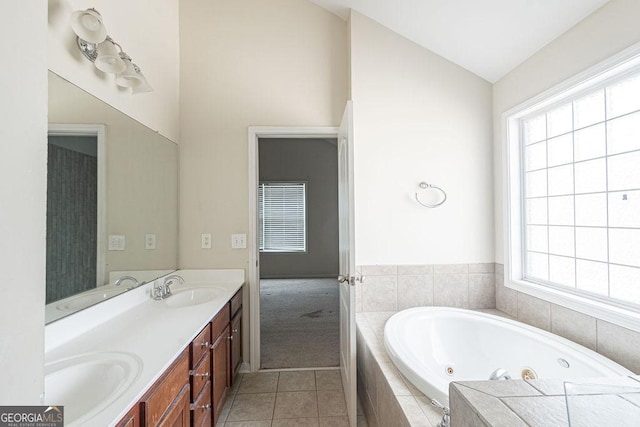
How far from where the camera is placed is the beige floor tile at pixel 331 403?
1.87 metres

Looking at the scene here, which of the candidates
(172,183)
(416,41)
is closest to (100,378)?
(172,183)

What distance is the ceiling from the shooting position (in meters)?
A: 1.57

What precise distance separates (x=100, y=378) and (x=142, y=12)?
2.19 metres

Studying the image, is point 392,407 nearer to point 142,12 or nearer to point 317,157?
point 142,12

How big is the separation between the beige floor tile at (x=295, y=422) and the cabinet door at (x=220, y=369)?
0.37 m

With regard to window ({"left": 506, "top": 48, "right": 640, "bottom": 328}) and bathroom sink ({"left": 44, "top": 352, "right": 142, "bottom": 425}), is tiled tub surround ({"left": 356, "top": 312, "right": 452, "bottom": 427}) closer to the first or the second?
bathroom sink ({"left": 44, "top": 352, "right": 142, "bottom": 425})

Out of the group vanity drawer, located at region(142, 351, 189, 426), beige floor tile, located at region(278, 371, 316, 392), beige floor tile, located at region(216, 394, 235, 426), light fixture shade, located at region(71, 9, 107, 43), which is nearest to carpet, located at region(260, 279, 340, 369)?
beige floor tile, located at region(278, 371, 316, 392)

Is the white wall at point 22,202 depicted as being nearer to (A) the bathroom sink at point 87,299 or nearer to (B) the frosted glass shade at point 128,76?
(A) the bathroom sink at point 87,299

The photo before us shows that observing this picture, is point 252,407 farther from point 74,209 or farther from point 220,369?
point 74,209

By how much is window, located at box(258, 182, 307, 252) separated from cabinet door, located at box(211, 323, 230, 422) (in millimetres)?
4265

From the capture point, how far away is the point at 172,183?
7.43 feet

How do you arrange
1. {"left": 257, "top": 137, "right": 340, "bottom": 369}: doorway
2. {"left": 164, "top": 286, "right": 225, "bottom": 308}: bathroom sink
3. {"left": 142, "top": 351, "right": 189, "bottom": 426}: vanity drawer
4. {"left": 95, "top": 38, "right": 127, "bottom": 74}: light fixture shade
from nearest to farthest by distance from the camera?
1. {"left": 142, "top": 351, "right": 189, "bottom": 426}: vanity drawer
2. {"left": 95, "top": 38, "right": 127, "bottom": 74}: light fixture shade
3. {"left": 164, "top": 286, "right": 225, "bottom": 308}: bathroom sink
4. {"left": 257, "top": 137, "right": 340, "bottom": 369}: doorway

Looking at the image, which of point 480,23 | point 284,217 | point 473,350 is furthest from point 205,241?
point 284,217

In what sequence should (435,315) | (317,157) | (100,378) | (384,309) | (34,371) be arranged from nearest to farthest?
(34,371), (100,378), (435,315), (384,309), (317,157)
